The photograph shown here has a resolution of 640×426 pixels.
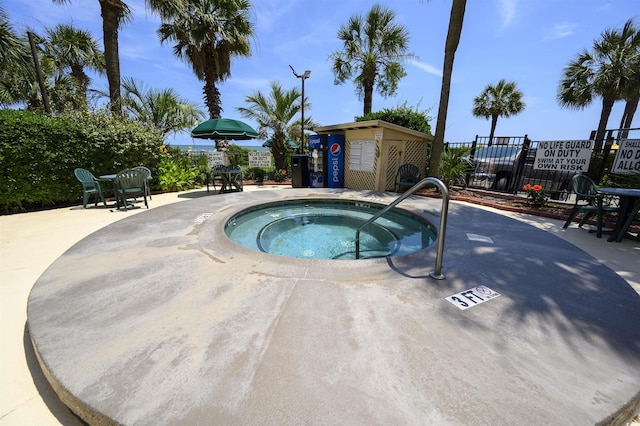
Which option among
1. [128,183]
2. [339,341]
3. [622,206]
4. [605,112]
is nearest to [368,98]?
[622,206]

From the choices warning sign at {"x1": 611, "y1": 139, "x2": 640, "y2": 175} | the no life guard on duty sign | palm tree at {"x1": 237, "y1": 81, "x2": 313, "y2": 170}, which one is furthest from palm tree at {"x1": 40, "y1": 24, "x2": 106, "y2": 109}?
warning sign at {"x1": 611, "y1": 139, "x2": 640, "y2": 175}

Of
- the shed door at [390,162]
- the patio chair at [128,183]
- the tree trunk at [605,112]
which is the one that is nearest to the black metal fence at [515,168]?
the shed door at [390,162]

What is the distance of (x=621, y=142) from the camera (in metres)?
5.43

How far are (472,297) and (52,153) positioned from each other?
28.3 ft

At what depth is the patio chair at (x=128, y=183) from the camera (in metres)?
5.72

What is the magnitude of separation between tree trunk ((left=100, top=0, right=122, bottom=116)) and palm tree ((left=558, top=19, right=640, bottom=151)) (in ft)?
72.9

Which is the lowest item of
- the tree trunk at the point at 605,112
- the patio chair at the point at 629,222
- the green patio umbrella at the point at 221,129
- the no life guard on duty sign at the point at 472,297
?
the no life guard on duty sign at the point at 472,297

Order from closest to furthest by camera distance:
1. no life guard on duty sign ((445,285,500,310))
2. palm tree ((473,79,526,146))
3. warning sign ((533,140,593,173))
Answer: no life guard on duty sign ((445,285,500,310)) < warning sign ((533,140,593,173)) < palm tree ((473,79,526,146))

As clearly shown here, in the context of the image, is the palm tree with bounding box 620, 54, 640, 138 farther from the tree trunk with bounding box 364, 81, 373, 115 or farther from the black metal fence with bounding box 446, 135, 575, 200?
the tree trunk with bounding box 364, 81, 373, 115

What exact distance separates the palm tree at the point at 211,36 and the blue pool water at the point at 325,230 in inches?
344

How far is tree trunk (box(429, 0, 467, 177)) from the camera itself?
7.21m

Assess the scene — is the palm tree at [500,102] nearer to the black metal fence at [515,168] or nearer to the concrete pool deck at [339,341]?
the black metal fence at [515,168]

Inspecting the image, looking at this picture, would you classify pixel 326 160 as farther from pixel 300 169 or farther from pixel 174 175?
pixel 174 175

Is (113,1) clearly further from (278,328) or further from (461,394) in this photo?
(461,394)
